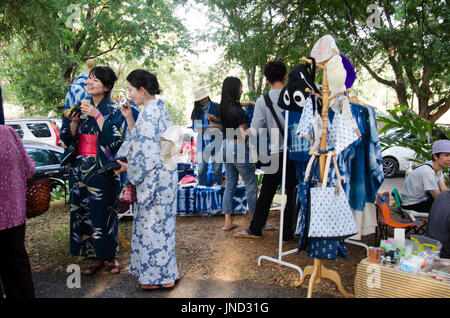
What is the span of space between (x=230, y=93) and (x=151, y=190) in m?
A: 1.82

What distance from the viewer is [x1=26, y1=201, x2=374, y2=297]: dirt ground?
3.41 meters

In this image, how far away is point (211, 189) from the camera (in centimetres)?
557

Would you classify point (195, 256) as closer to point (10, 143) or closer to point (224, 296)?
point (224, 296)

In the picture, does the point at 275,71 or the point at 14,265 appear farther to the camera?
the point at 275,71

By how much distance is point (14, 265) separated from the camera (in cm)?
243

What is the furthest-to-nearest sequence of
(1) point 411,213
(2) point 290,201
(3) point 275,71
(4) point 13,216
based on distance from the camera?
1. (2) point 290,201
2. (3) point 275,71
3. (1) point 411,213
4. (4) point 13,216

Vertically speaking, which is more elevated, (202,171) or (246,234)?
(202,171)

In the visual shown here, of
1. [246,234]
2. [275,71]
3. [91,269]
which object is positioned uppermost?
[275,71]

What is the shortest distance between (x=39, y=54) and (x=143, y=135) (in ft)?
10.8

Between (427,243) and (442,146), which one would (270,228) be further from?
(442,146)

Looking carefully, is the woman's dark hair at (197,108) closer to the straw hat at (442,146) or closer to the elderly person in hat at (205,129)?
the elderly person in hat at (205,129)

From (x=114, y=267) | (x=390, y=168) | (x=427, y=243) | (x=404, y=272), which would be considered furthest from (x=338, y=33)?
(x=390, y=168)

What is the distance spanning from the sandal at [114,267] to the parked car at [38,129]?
904 centimetres

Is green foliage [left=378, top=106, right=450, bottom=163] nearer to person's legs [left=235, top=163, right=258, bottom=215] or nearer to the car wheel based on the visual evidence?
person's legs [left=235, top=163, right=258, bottom=215]
